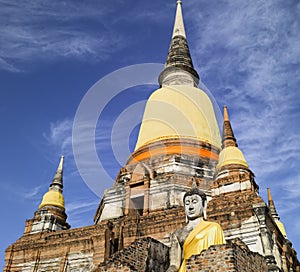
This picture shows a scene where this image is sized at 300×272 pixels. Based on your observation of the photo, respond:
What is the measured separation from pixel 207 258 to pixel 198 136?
1479 cm

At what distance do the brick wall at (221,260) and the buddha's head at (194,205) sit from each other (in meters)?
1.23

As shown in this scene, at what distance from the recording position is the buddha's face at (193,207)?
7.30 m

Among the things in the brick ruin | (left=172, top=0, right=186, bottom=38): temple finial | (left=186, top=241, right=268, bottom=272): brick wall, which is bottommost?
(left=186, top=241, right=268, bottom=272): brick wall

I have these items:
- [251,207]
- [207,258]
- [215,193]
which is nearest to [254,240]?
[251,207]

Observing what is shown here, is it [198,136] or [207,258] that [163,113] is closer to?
[198,136]

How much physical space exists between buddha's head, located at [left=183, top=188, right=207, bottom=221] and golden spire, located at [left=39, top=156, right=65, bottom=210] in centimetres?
1402

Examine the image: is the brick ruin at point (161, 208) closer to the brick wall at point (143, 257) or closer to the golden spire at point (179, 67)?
the golden spire at point (179, 67)

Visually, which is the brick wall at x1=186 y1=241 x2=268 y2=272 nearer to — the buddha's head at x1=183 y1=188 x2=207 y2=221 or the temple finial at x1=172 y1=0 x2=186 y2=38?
the buddha's head at x1=183 y1=188 x2=207 y2=221

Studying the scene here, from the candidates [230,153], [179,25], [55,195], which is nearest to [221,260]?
[230,153]

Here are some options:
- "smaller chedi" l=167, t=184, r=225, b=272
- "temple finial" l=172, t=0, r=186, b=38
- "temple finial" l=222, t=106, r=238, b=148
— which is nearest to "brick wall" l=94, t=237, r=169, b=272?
"smaller chedi" l=167, t=184, r=225, b=272

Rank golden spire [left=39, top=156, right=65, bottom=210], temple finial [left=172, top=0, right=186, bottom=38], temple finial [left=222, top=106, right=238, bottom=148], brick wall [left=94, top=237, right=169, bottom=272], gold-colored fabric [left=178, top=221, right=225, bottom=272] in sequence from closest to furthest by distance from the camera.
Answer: gold-colored fabric [left=178, top=221, right=225, bottom=272], brick wall [left=94, top=237, right=169, bottom=272], temple finial [left=222, top=106, right=238, bottom=148], golden spire [left=39, top=156, right=65, bottom=210], temple finial [left=172, top=0, right=186, bottom=38]

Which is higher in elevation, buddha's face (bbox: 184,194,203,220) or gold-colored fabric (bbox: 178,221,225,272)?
buddha's face (bbox: 184,194,203,220)

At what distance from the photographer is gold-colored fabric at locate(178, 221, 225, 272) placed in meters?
6.46

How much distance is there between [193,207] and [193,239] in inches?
32.0
